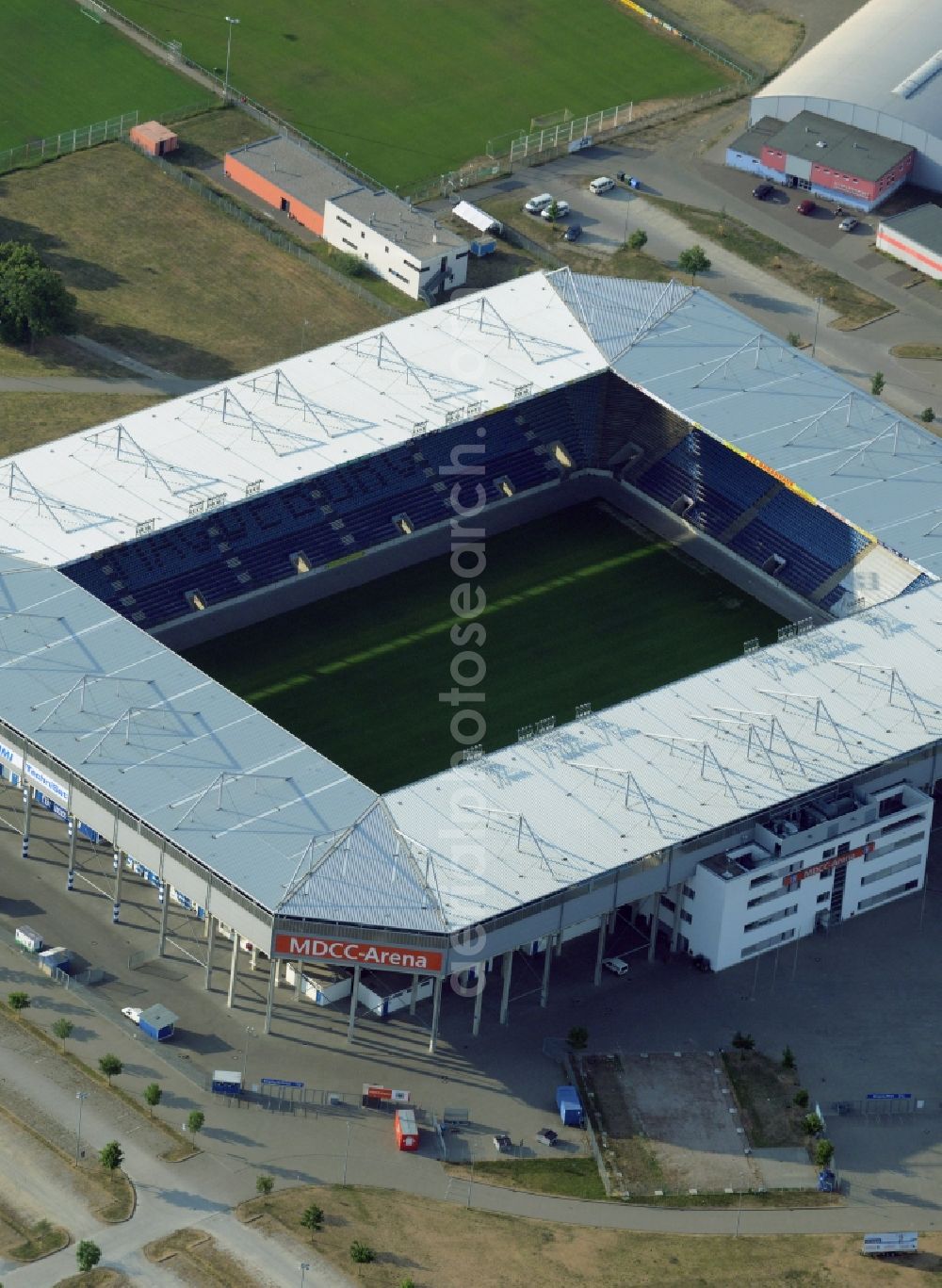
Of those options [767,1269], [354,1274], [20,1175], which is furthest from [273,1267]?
[767,1269]

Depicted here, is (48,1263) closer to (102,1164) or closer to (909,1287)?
(102,1164)

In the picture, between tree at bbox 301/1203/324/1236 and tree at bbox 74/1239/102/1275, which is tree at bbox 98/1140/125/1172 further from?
tree at bbox 301/1203/324/1236

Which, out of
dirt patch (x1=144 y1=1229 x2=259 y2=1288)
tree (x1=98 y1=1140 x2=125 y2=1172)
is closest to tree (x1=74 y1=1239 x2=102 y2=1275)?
dirt patch (x1=144 y1=1229 x2=259 y2=1288)

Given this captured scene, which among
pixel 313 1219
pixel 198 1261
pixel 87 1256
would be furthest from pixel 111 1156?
pixel 313 1219

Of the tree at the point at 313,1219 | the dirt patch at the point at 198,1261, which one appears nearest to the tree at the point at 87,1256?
the dirt patch at the point at 198,1261

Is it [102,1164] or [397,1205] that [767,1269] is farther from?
[102,1164]

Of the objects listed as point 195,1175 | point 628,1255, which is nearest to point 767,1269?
point 628,1255
